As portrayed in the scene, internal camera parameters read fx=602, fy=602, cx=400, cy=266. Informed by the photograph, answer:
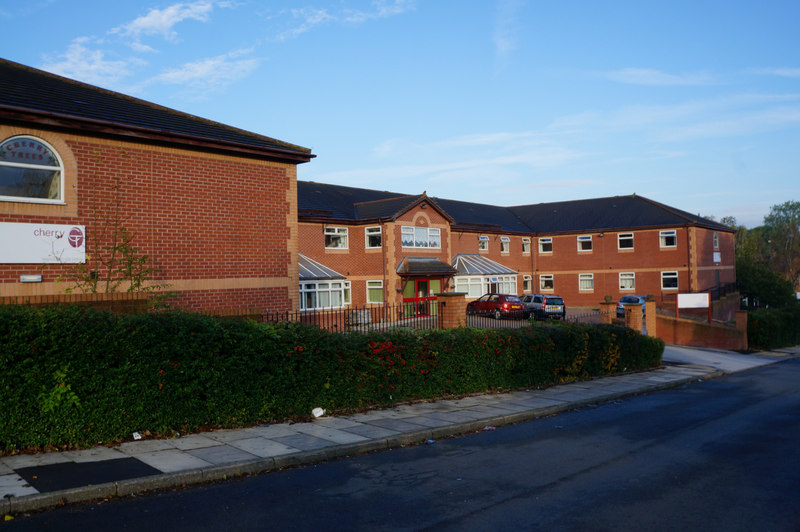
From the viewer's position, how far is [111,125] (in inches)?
517

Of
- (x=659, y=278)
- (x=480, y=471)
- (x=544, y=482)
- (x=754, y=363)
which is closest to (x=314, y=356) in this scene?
(x=480, y=471)

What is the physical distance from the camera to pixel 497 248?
4584cm

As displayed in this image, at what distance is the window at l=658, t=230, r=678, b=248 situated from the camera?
4381cm

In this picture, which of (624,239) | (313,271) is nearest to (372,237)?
(313,271)

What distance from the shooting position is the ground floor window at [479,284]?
3891 centimetres

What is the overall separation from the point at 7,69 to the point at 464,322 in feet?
42.7

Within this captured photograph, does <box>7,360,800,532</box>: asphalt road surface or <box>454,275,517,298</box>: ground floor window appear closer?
<box>7,360,800,532</box>: asphalt road surface

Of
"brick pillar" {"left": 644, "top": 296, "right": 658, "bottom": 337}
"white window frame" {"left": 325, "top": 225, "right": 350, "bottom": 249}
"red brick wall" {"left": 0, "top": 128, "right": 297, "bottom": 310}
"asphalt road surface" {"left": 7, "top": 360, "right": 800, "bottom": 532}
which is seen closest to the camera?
"asphalt road surface" {"left": 7, "top": 360, "right": 800, "bottom": 532}

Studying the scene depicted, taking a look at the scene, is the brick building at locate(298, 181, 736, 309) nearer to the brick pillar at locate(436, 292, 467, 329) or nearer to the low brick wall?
the low brick wall

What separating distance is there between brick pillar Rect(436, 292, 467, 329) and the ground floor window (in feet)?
69.6

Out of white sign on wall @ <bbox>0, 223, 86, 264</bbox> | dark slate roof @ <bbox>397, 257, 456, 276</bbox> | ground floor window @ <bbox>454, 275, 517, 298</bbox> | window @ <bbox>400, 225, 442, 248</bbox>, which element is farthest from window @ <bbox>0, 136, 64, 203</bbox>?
ground floor window @ <bbox>454, 275, 517, 298</bbox>

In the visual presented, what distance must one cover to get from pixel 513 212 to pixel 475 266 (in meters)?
17.8

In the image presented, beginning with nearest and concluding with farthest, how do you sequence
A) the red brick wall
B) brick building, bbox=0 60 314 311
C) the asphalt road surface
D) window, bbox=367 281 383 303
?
the asphalt road surface, brick building, bbox=0 60 314 311, the red brick wall, window, bbox=367 281 383 303

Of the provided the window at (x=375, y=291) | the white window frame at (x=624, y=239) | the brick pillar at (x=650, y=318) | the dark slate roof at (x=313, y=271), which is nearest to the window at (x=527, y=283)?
the white window frame at (x=624, y=239)
